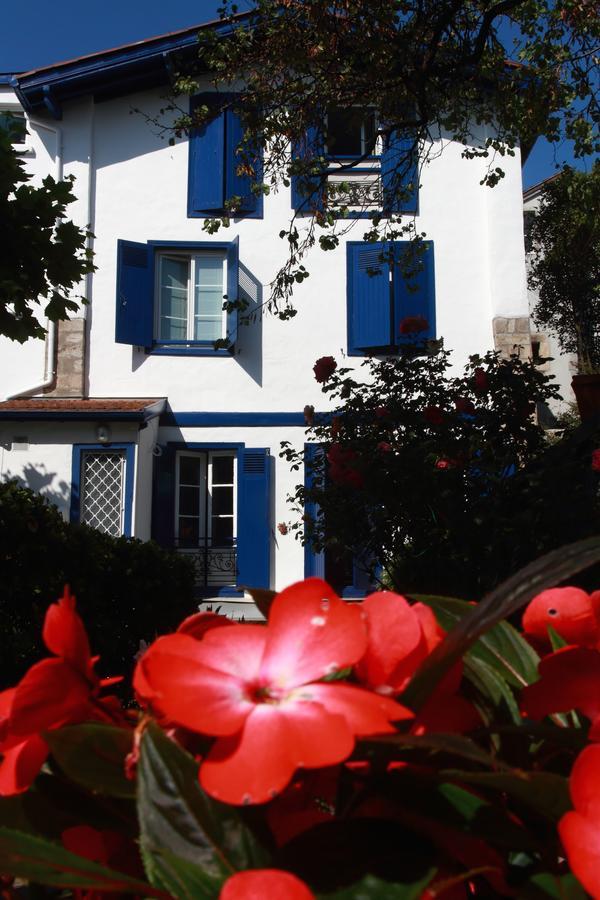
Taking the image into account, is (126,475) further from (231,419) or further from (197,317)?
(197,317)

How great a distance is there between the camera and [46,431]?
9484 mm

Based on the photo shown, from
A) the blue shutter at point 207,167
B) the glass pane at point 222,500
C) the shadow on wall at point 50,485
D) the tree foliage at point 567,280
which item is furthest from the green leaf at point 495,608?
the tree foliage at point 567,280

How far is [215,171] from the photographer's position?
10289 millimetres

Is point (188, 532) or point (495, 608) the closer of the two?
point (495, 608)

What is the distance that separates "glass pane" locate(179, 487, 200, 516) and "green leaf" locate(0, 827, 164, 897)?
998cm

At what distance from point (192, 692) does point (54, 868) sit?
0.08m

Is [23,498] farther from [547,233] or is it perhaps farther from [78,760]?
[547,233]

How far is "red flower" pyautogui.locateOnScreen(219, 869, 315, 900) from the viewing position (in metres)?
0.26

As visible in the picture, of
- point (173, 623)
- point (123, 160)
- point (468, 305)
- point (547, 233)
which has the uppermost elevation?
point (547, 233)

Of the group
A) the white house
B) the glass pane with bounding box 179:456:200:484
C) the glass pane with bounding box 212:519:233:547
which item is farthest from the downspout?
the glass pane with bounding box 212:519:233:547

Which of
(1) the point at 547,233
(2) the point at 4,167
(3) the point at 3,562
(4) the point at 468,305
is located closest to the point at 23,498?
(3) the point at 3,562

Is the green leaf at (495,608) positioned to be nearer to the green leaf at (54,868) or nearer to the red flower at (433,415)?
the green leaf at (54,868)

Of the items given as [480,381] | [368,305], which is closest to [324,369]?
[480,381]

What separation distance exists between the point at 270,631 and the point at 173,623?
4.71m
